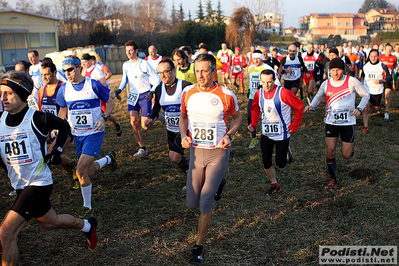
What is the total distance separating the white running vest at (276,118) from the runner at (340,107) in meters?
0.50

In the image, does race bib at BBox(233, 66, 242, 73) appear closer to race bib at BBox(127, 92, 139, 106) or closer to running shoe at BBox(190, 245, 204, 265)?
race bib at BBox(127, 92, 139, 106)

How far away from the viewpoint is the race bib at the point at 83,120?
5.46 m

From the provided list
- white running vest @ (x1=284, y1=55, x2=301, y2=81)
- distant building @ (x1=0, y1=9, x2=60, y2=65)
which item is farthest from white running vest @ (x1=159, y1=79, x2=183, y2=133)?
distant building @ (x1=0, y1=9, x2=60, y2=65)

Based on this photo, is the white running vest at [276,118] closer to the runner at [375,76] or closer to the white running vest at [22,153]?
the white running vest at [22,153]

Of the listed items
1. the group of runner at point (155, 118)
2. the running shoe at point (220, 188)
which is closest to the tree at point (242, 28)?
the group of runner at point (155, 118)

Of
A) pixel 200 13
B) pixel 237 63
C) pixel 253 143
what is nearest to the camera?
pixel 253 143

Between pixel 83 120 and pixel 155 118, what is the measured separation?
1329 millimetres

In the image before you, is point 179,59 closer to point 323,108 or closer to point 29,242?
point 29,242

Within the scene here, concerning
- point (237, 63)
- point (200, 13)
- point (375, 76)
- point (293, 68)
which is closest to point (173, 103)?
point (293, 68)

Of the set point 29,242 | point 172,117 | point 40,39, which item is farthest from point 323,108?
point 40,39

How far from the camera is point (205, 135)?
421cm

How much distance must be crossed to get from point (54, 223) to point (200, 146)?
175cm

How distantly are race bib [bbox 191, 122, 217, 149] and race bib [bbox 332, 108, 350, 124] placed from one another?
2766 mm

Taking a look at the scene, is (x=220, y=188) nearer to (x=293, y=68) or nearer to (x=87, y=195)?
(x=87, y=195)
